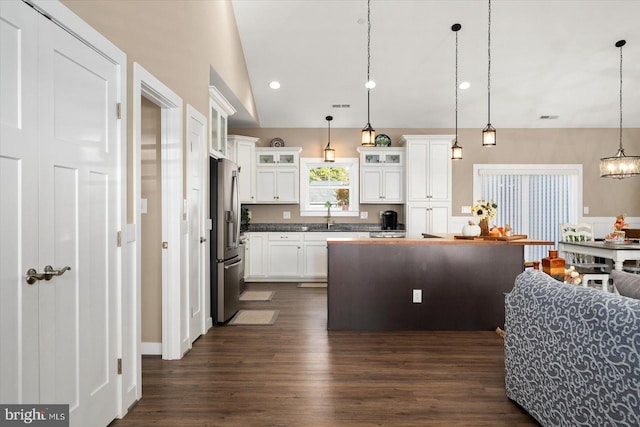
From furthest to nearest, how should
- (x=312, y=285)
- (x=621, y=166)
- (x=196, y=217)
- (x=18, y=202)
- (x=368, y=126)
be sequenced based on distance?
(x=312, y=285)
(x=621, y=166)
(x=368, y=126)
(x=196, y=217)
(x=18, y=202)

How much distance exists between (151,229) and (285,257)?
3.51 m

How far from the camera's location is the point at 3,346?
4.97 feet

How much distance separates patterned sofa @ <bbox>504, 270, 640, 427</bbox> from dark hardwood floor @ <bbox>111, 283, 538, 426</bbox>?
0.28 meters

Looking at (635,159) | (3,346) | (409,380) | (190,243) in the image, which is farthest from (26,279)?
(635,159)

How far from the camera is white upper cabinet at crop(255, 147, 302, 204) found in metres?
6.96

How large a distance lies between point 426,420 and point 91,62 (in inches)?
105

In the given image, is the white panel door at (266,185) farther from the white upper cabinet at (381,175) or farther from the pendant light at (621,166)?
the pendant light at (621,166)

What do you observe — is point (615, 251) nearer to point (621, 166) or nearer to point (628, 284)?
point (621, 166)

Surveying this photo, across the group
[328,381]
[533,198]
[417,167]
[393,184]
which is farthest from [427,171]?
[328,381]

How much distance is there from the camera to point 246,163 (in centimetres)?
682

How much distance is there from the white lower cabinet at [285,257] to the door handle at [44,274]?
15.8 feet

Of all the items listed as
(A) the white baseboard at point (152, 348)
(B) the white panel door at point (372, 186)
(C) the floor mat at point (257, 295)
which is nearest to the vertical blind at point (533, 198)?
(B) the white panel door at point (372, 186)

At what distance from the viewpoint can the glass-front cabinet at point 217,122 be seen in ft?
14.0

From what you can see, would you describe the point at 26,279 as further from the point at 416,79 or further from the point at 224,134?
the point at 416,79
